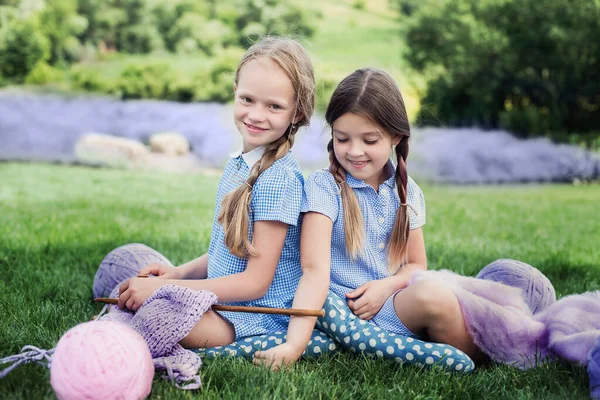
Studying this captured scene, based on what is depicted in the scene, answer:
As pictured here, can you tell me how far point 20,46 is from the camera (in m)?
12.2

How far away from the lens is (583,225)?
6.49 meters

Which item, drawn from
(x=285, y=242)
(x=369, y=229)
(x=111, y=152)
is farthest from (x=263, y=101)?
(x=111, y=152)

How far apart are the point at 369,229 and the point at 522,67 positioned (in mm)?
9615

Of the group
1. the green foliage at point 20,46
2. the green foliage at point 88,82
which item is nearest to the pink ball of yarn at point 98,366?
the green foliage at point 88,82

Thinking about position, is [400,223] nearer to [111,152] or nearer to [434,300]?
[434,300]

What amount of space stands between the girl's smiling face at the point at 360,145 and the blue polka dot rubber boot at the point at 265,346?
66 cm

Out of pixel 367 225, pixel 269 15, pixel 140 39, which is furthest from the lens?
pixel 269 15

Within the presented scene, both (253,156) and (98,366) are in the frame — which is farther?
(253,156)

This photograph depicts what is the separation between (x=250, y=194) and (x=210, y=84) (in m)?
10.2

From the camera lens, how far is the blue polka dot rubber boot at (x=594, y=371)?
230 centimetres

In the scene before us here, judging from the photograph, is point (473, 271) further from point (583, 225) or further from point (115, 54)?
point (115, 54)

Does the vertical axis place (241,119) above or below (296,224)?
above

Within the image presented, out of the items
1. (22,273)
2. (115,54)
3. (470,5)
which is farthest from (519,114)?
(22,273)

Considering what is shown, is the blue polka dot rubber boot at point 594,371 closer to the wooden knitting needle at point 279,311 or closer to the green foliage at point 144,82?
the wooden knitting needle at point 279,311
